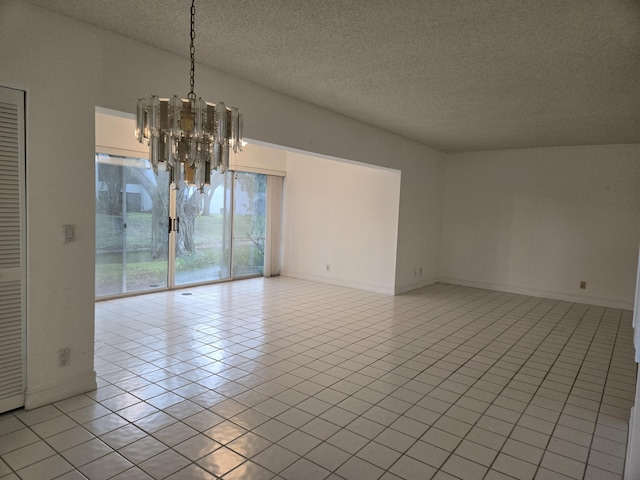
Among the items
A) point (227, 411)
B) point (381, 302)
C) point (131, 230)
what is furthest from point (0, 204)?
point (381, 302)

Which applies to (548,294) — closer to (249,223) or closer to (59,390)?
(249,223)

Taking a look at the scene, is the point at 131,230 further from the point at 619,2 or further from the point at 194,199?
the point at 619,2

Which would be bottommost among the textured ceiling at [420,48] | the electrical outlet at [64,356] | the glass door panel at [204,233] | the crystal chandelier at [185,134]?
the electrical outlet at [64,356]

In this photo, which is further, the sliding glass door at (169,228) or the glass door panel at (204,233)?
the glass door panel at (204,233)

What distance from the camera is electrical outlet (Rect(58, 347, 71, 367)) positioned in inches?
116

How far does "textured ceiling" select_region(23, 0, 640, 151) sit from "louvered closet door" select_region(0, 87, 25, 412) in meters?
0.82

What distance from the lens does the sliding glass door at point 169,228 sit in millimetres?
5965

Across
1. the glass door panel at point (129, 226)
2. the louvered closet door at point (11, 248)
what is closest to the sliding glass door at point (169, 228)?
the glass door panel at point (129, 226)

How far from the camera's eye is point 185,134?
2.13 m

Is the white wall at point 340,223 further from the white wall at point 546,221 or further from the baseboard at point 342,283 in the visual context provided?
the white wall at point 546,221

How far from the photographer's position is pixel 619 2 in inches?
91.4

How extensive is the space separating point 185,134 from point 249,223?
5995 mm

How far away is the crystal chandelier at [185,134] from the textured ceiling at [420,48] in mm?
880

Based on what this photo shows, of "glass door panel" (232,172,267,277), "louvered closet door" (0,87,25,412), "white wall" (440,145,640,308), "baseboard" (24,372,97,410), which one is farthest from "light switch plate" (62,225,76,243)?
"white wall" (440,145,640,308)
